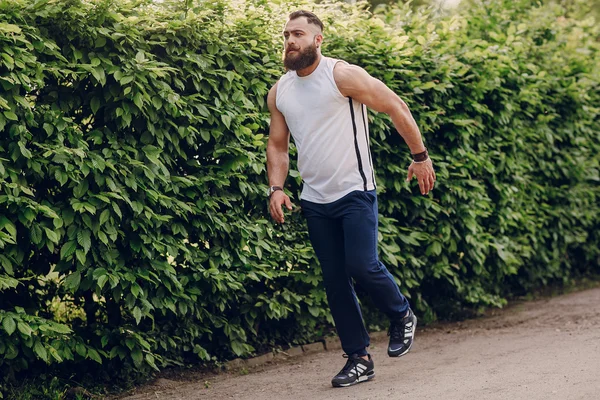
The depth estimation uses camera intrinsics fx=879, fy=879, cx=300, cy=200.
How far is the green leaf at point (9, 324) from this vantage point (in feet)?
16.2

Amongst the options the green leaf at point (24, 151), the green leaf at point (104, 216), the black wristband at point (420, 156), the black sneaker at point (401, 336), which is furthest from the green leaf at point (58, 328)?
the black wristband at point (420, 156)

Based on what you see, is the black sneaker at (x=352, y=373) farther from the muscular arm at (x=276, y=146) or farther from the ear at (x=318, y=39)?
the ear at (x=318, y=39)

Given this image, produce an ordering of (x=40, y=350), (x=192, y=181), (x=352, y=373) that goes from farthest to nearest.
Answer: (x=192, y=181) < (x=352, y=373) < (x=40, y=350)

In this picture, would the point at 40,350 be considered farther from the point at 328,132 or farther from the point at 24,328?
the point at 328,132

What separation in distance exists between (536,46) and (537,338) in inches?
138

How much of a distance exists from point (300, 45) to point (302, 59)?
88mm

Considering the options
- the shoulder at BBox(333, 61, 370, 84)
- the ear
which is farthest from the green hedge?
the shoulder at BBox(333, 61, 370, 84)

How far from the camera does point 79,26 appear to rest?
17.6 ft

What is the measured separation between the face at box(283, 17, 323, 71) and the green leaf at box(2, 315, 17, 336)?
219cm

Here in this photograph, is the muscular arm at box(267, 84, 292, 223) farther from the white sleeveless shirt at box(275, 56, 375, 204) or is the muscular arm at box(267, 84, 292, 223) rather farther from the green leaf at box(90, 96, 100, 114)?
the green leaf at box(90, 96, 100, 114)

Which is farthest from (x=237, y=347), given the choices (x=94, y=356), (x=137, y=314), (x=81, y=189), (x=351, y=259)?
(x=81, y=189)

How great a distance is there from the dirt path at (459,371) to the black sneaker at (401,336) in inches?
9.1

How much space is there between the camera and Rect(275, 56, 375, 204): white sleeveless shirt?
17.4ft

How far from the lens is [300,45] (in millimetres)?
5285
